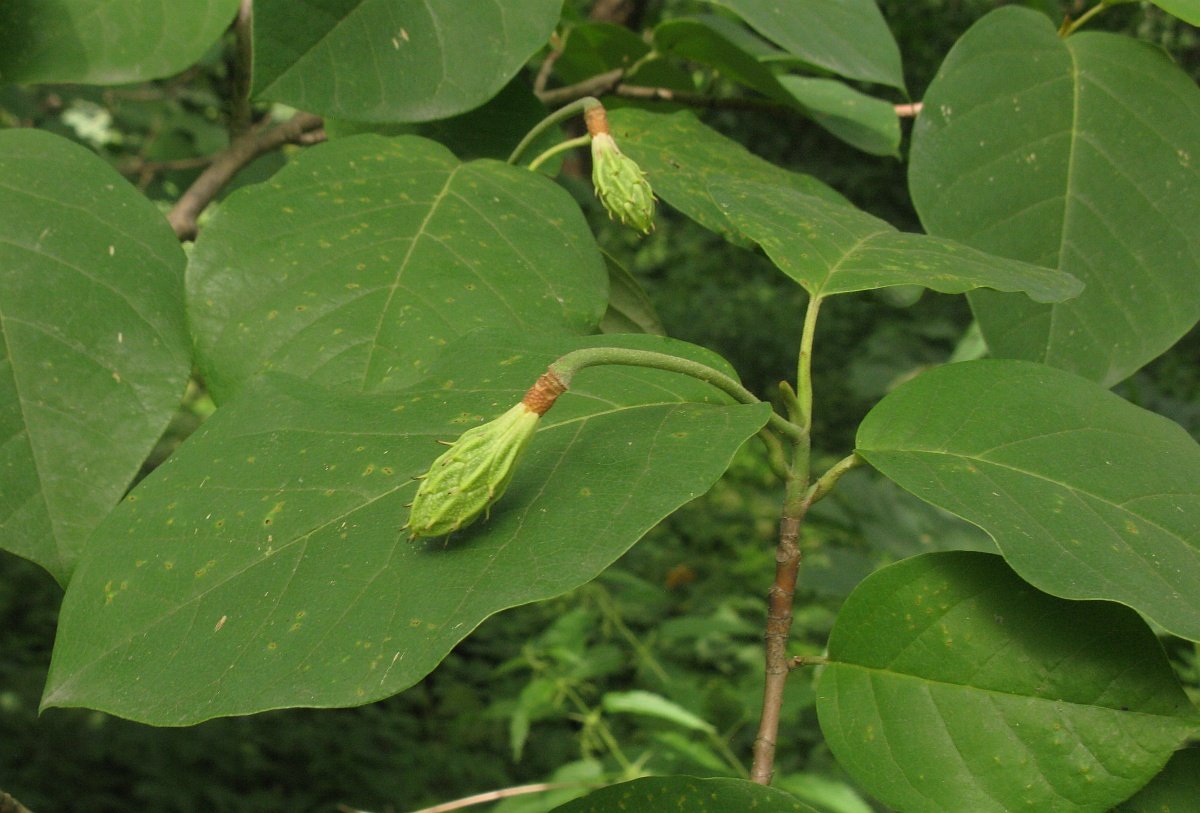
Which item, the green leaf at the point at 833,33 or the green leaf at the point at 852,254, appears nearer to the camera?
the green leaf at the point at 852,254

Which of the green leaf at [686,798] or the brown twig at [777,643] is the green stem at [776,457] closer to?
the brown twig at [777,643]

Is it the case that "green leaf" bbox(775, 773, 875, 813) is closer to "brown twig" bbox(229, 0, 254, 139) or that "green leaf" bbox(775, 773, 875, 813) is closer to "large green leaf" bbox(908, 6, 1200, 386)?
"large green leaf" bbox(908, 6, 1200, 386)

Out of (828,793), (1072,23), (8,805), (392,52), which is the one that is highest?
(1072,23)

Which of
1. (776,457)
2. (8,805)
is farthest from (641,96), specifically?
(8,805)

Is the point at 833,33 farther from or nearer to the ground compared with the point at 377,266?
farther from the ground

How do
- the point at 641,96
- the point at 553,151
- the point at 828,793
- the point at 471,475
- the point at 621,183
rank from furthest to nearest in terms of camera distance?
the point at 828,793 → the point at 641,96 → the point at 553,151 → the point at 621,183 → the point at 471,475

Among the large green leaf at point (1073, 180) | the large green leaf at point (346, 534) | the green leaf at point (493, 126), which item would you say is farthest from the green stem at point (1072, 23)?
the large green leaf at point (346, 534)

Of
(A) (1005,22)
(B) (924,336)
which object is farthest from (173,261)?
(B) (924,336)

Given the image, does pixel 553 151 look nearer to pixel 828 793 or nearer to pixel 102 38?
pixel 102 38
